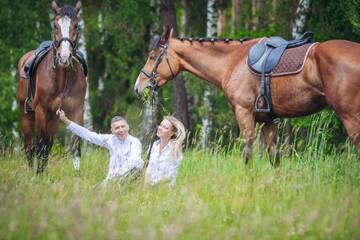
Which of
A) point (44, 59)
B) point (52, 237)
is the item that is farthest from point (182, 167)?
point (52, 237)

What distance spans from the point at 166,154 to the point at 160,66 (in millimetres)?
1963

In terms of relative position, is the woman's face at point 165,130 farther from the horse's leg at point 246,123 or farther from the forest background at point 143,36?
the forest background at point 143,36

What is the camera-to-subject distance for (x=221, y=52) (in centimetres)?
940

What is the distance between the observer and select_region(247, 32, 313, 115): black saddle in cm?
858

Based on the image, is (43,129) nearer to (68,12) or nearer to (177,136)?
(68,12)

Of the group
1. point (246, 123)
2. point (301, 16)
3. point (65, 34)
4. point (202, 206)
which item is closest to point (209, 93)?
point (301, 16)

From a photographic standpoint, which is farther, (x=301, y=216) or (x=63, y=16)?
(x=63, y=16)

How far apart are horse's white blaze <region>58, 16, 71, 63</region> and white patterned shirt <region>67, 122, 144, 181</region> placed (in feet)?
3.45

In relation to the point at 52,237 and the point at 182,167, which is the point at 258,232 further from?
the point at 182,167

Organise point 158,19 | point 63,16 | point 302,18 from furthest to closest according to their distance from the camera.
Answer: point 158,19
point 302,18
point 63,16

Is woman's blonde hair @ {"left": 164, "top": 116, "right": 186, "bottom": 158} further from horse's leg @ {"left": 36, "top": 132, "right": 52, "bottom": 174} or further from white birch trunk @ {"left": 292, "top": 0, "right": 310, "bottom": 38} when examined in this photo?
white birch trunk @ {"left": 292, "top": 0, "right": 310, "bottom": 38}

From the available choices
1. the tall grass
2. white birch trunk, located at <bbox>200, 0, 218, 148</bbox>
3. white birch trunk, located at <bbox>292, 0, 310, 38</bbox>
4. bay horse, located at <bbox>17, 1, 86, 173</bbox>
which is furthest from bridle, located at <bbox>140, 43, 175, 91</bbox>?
white birch trunk, located at <bbox>292, 0, 310, 38</bbox>

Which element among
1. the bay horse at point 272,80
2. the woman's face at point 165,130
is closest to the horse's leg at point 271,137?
the bay horse at point 272,80

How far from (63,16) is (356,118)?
159 inches
